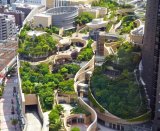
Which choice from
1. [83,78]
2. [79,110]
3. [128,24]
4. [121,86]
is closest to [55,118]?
[79,110]

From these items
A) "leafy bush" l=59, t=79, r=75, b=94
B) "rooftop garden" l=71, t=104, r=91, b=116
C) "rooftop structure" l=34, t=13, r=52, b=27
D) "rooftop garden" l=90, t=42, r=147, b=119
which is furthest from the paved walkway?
"rooftop structure" l=34, t=13, r=52, b=27

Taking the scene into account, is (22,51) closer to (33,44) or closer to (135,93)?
(33,44)

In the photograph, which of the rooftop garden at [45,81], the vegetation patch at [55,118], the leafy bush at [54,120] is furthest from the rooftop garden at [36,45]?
the leafy bush at [54,120]

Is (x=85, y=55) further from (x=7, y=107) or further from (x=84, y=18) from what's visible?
(x=84, y=18)

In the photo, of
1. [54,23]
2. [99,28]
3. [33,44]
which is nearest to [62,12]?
[54,23]

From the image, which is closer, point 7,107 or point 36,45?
point 7,107

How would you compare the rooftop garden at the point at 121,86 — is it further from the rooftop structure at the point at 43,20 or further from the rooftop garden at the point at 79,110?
the rooftop structure at the point at 43,20
